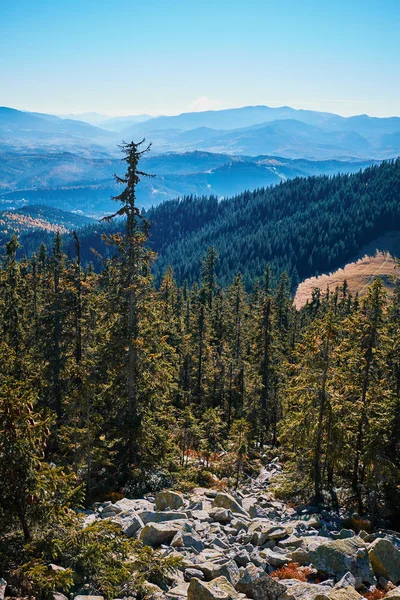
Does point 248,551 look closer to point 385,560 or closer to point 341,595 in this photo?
point 341,595

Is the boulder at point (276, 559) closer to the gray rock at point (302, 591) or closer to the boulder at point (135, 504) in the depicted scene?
the gray rock at point (302, 591)

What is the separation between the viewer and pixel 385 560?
1401 cm

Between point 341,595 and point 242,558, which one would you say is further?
point 242,558

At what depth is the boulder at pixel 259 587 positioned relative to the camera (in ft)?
38.6

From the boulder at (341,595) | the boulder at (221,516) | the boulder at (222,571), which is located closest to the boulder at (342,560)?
the boulder at (341,595)

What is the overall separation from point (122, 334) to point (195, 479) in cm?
1105

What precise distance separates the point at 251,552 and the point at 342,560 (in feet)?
9.54

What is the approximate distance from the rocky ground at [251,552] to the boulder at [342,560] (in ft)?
0.09

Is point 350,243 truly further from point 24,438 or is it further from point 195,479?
point 24,438

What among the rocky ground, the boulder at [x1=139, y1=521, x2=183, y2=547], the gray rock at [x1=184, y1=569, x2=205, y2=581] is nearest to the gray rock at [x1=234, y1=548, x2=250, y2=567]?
the rocky ground

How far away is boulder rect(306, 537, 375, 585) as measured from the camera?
13.6m

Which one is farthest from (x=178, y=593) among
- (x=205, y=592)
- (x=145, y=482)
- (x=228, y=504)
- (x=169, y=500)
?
(x=145, y=482)

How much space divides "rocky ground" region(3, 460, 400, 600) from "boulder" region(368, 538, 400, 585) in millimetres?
28

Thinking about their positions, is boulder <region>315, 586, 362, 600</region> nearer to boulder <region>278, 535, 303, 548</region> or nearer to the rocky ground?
→ the rocky ground
